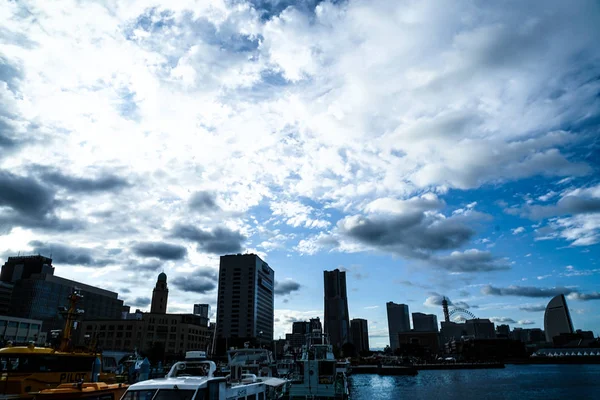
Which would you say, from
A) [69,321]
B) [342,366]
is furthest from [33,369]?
[342,366]

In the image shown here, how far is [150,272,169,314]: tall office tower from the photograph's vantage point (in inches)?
6301

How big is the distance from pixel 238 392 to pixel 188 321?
14853cm

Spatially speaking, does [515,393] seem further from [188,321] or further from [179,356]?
[188,321]

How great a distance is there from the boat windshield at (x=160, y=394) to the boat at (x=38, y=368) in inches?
191

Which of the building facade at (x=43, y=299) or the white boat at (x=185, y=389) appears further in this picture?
the building facade at (x=43, y=299)

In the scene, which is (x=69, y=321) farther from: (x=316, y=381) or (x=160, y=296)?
(x=160, y=296)

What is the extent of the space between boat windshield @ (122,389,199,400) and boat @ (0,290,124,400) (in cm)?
484

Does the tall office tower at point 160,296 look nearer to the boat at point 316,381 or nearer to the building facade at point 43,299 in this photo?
the building facade at point 43,299

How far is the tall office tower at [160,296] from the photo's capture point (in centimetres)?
16004

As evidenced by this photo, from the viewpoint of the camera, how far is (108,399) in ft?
66.9

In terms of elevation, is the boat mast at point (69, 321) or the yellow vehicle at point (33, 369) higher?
the boat mast at point (69, 321)

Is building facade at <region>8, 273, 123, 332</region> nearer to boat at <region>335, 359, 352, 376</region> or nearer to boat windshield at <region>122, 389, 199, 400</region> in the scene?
boat at <region>335, 359, 352, 376</region>

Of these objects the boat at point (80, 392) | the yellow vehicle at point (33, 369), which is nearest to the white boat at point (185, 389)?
the boat at point (80, 392)

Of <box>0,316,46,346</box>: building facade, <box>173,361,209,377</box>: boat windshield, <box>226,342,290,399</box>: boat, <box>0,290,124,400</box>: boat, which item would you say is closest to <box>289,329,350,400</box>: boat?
<box>226,342,290,399</box>: boat
